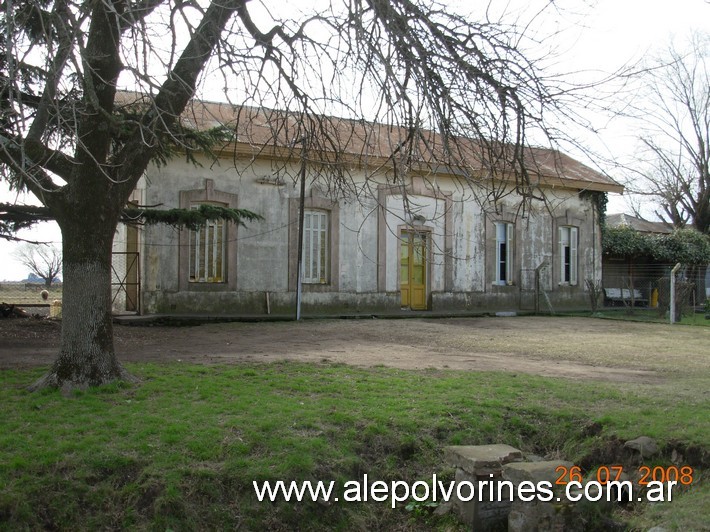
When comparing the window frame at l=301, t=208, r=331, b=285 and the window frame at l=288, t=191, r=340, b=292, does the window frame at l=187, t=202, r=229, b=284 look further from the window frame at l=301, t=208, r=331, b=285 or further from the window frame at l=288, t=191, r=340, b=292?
the window frame at l=301, t=208, r=331, b=285

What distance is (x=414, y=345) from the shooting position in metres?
11.5

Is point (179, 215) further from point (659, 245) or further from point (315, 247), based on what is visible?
Answer: point (659, 245)

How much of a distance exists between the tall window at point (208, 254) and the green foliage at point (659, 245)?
1376cm

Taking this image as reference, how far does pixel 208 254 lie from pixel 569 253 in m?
12.1

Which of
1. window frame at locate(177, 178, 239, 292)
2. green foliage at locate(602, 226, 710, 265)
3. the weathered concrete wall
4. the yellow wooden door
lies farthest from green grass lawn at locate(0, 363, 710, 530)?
green foliage at locate(602, 226, 710, 265)

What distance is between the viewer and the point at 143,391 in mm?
6684

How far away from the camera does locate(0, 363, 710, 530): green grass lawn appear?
4750 millimetres

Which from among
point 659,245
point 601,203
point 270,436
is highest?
point 601,203

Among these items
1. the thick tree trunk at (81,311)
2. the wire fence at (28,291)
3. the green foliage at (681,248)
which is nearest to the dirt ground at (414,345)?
the thick tree trunk at (81,311)

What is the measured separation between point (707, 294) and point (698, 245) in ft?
6.10

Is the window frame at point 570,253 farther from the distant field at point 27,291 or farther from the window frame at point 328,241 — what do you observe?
the distant field at point 27,291

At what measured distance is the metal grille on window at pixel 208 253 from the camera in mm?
15383

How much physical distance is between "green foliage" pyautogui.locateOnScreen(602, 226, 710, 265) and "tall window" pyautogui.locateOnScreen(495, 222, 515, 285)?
186 inches
